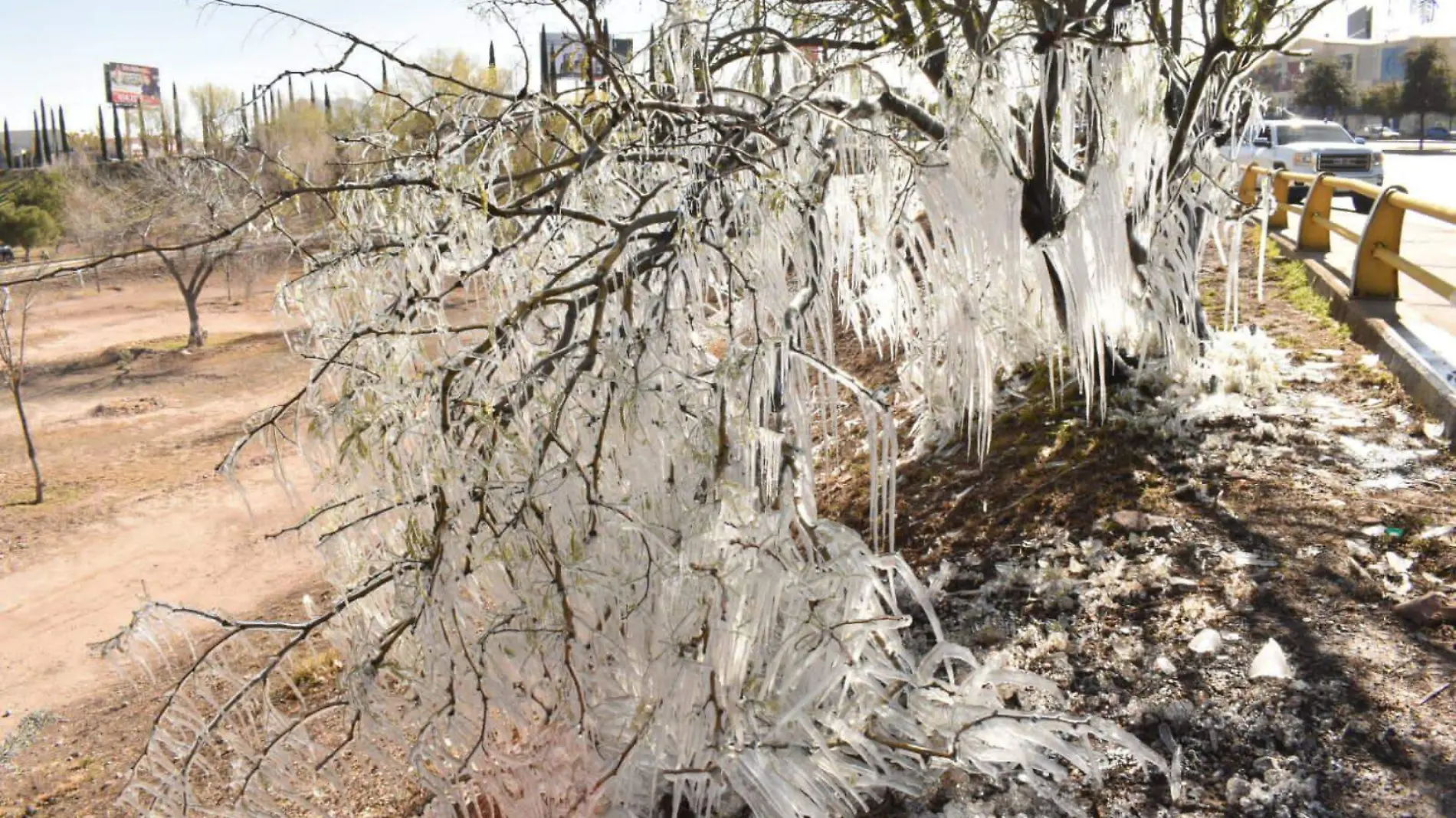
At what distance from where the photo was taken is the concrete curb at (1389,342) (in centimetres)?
493

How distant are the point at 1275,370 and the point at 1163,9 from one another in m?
2.44

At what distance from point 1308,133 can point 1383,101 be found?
43.2 m

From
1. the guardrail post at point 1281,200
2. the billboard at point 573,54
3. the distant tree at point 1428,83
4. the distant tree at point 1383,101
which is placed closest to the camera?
the billboard at point 573,54

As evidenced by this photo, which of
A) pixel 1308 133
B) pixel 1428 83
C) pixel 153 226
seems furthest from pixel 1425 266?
pixel 1428 83

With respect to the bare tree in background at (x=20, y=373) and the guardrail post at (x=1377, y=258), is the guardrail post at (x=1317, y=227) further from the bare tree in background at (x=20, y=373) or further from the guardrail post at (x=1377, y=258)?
the bare tree in background at (x=20, y=373)

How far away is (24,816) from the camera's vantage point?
5918 mm

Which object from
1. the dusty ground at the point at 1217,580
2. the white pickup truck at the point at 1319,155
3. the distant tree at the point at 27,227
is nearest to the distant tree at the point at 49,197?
the distant tree at the point at 27,227

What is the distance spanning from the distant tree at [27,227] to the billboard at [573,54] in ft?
109

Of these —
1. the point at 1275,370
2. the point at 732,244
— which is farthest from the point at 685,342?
the point at 1275,370

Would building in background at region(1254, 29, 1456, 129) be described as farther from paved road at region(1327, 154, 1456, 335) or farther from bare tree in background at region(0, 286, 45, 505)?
bare tree in background at region(0, 286, 45, 505)

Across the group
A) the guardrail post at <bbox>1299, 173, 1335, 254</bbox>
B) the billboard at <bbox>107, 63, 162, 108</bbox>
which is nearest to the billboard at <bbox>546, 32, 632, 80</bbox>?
the guardrail post at <bbox>1299, 173, 1335, 254</bbox>

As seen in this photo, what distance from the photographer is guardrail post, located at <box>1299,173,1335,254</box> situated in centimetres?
934

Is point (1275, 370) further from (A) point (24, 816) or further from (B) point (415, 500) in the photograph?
(A) point (24, 816)

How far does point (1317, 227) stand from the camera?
30.7 feet
